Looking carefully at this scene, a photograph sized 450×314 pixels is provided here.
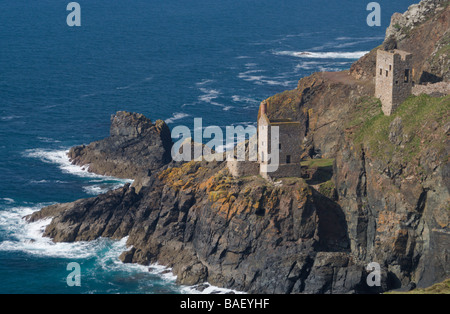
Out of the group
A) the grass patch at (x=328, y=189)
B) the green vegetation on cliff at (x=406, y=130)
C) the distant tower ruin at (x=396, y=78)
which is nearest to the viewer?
the green vegetation on cliff at (x=406, y=130)

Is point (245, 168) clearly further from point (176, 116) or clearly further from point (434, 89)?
point (176, 116)

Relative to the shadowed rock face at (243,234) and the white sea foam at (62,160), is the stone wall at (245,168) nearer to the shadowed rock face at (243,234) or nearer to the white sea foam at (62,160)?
the shadowed rock face at (243,234)

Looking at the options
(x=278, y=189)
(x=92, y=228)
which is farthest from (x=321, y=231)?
(x=92, y=228)

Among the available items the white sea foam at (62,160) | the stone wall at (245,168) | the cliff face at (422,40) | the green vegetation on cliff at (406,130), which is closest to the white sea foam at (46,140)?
Answer: the white sea foam at (62,160)

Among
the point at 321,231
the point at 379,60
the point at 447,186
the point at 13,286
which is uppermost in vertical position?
the point at 379,60

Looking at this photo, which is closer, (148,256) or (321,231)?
(321,231)

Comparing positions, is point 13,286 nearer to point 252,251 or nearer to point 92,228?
point 92,228
